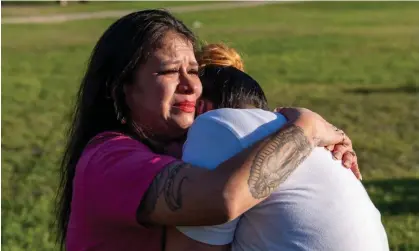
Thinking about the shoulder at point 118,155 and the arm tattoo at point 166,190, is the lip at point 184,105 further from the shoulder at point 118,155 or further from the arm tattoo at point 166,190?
the arm tattoo at point 166,190

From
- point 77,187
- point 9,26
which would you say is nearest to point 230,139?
point 77,187

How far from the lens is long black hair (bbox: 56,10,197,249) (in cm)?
295

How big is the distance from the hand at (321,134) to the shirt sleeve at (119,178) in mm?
419

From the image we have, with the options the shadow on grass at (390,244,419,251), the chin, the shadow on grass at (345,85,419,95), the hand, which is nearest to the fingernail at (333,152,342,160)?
the hand

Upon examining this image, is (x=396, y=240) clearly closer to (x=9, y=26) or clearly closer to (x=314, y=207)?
(x=314, y=207)

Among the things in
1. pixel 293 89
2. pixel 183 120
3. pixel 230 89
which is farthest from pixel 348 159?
pixel 293 89

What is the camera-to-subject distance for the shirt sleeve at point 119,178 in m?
2.61

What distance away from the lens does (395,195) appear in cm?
825

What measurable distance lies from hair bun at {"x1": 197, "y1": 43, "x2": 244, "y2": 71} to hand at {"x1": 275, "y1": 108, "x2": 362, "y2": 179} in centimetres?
36

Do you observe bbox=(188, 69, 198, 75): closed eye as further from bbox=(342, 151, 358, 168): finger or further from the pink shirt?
bbox=(342, 151, 358, 168): finger

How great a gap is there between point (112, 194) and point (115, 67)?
1.66 feet

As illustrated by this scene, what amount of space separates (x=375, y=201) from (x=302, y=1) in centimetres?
4003

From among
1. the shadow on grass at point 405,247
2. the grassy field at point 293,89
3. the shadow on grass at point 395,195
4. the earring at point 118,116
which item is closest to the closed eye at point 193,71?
the earring at point 118,116

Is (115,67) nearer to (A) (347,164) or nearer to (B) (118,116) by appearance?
(B) (118,116)
